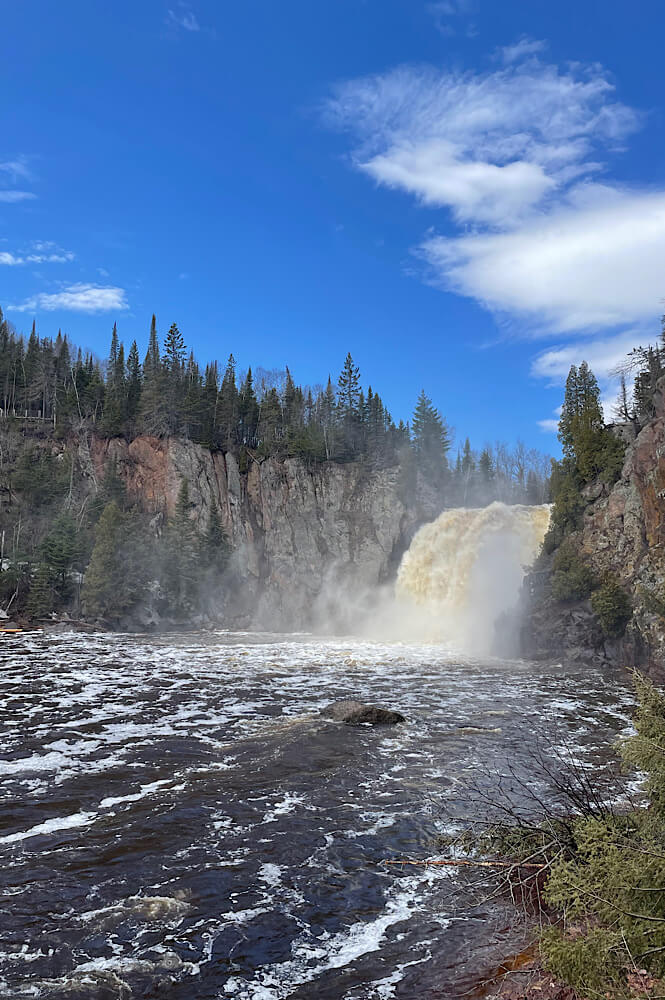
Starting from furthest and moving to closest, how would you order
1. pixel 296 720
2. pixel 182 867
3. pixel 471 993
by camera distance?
pixel 296 720 < pixel 182 867 < pixel 471 993

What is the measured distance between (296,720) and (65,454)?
5725 centimetres

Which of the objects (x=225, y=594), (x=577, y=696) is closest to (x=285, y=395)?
(x=225, y=594)

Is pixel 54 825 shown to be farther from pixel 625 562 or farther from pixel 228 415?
pixel 228 415

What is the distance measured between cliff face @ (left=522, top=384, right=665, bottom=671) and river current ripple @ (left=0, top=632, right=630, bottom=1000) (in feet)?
30.8

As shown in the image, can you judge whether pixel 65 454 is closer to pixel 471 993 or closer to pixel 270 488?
pixel 270 488

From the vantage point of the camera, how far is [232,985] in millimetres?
6988

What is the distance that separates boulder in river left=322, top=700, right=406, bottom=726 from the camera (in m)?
18.8

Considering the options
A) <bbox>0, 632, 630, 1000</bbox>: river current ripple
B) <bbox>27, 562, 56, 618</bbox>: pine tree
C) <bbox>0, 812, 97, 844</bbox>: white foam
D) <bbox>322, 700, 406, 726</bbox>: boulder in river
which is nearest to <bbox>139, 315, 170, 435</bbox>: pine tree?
<bbox>27, 562, 56, 618</bbox>: pine tree

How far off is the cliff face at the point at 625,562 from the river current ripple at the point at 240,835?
9393 millimetres

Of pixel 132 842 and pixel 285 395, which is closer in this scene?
pixel 132 842

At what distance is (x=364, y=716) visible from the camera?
18766mm

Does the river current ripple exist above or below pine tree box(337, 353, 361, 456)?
below

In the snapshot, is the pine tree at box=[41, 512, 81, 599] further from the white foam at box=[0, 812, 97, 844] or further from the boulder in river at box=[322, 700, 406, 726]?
the white foam at box=[0, 812, 97, 844]

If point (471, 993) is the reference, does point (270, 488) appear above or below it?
above
